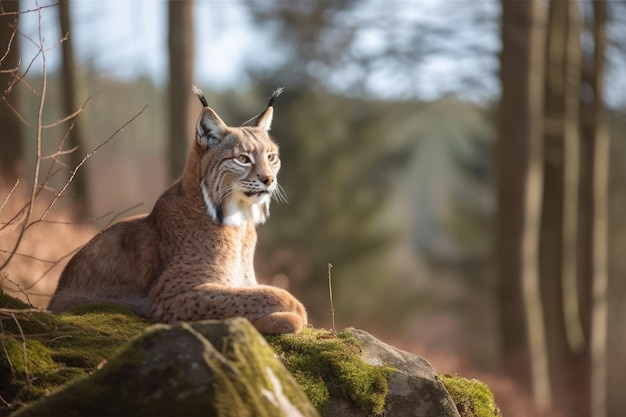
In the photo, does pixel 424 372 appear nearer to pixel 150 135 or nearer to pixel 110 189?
pixel 110 189

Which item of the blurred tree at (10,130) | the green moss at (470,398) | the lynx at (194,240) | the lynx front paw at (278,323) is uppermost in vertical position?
the blurred tree at (10,130)

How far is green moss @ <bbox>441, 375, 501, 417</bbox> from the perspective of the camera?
19.0 ft

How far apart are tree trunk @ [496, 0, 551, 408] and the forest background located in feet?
0.11

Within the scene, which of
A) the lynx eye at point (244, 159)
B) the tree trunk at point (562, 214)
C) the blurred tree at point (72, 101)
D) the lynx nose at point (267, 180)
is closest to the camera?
the lynx nose at point (267, 180)

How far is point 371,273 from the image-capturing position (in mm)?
25531

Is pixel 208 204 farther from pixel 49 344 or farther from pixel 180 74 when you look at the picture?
pixel 180 74

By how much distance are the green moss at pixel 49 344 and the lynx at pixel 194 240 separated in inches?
13.1

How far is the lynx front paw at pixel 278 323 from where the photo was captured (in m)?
5.71

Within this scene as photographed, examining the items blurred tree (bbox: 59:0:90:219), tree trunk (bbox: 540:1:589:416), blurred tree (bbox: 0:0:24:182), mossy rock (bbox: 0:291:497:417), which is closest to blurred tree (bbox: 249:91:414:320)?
tree trunk (bbox: 540:1:589:416)

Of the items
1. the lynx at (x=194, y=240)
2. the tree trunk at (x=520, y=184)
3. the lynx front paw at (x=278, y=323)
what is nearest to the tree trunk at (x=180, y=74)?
the tree trunk at (x=520, y=184)

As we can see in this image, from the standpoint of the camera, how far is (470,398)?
588cm

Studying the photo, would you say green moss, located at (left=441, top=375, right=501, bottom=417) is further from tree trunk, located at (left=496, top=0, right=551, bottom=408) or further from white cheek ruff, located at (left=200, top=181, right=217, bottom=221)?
tree trunk, located at (left=496, top=0, right=551, bottom=408)

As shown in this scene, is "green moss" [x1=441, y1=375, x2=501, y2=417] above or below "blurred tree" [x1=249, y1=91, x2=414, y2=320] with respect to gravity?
below

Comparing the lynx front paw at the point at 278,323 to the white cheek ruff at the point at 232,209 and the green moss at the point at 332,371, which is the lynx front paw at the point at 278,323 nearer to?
the green moss at the point at 332,371
